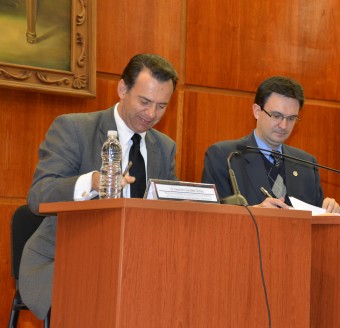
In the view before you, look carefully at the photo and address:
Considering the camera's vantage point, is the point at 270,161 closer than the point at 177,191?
→ No

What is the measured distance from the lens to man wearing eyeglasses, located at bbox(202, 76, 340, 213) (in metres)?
3.71

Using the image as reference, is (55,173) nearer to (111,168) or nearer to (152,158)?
(111,168)

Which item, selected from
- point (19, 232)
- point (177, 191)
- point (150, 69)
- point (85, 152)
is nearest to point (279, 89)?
point (150, 69)

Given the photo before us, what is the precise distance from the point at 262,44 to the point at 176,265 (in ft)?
10.3

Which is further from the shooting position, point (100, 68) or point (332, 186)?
point (332, 186)

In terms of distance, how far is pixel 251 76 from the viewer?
494 cm

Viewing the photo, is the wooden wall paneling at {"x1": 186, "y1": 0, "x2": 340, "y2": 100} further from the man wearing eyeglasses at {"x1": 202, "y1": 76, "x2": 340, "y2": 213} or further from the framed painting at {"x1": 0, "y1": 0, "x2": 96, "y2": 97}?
the man wearing eyeglasses at {"x1": 202, "y1": 76, "x2": 340, "y2": 213}

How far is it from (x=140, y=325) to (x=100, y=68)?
258 cm

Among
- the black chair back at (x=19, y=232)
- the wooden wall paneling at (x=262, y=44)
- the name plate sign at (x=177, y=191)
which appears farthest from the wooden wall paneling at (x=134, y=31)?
the name plate sign at (x=177, y=191)

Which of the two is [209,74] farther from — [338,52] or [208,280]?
[208,280]

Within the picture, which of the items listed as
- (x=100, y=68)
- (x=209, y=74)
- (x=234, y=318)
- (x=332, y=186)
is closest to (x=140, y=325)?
(x=234, y=318)

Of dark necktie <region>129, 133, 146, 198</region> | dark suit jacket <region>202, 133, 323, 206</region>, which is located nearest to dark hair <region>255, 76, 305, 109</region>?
dark suit jacket <region>202, 133, 323, 206</region>

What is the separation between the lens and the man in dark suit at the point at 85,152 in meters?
2.76

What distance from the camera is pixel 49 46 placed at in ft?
13.4
